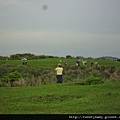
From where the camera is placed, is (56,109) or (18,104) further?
(18,104)

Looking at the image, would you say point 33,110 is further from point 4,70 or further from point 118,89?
point 4,70

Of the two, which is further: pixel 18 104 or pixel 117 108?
pixel 18 104

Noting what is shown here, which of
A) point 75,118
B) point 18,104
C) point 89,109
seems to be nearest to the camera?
point 75,118

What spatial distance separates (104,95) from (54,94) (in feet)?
7.81

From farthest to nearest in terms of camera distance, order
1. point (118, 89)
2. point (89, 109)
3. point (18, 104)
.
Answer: point (118, 89) < point (18, 104) < point (89, 109)

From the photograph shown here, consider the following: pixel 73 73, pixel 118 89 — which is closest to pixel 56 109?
pixel 118 89

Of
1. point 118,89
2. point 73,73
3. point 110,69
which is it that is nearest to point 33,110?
point 118,89

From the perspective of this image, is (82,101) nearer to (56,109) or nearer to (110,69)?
(56,109)

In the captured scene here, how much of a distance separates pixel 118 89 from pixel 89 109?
6.60m

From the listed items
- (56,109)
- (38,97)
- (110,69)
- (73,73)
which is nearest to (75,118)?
(56,109)

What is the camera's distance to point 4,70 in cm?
4038

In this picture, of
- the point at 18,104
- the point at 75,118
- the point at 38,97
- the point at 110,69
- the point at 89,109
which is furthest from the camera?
the point at 110,69

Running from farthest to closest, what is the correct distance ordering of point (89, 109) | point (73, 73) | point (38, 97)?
1. point (73, 73)
2. point (38, 97)
3. point (89, 109)

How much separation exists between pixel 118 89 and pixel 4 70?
22.9m
